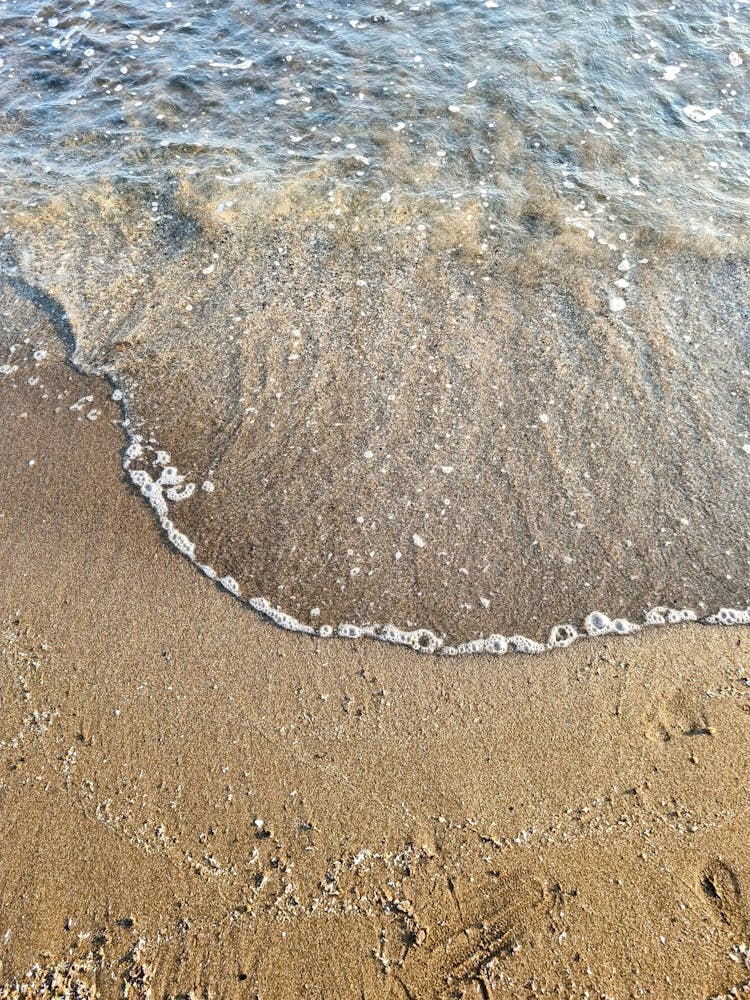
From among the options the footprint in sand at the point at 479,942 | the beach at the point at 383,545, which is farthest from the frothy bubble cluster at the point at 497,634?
the footprint in sand at the point at 479,942

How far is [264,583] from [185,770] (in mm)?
1131

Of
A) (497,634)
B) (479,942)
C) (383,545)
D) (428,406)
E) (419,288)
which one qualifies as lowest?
(479,942)

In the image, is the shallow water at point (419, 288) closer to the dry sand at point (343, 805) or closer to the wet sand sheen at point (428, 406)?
the wet sand sheen at point (428, 406)

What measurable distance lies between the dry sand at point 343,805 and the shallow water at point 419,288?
0.44 m

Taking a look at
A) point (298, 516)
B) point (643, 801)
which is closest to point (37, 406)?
point (298, 516)

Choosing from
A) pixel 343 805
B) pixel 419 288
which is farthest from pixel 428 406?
pixel 343 805

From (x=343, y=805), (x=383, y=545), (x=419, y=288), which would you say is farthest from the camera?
(x=419, y=288)

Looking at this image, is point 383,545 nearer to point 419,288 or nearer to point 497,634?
point 497,634

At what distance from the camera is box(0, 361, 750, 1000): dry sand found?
2.81m

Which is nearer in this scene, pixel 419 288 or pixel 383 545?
pixel 383 545

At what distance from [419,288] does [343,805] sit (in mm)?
4033

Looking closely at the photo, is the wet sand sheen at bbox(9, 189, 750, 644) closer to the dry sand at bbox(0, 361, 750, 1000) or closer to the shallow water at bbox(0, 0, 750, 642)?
the shallow water at bbox(0, 0, 750, 642)

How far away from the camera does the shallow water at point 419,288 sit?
4.12 m

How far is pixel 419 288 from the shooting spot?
5.53 metres
